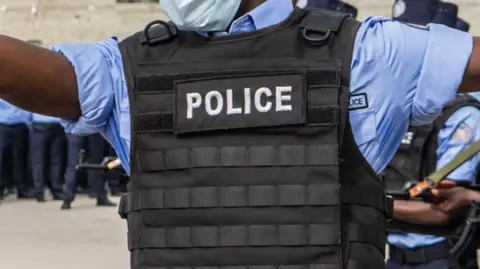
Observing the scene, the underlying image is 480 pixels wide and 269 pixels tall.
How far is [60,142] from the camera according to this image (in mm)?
11766

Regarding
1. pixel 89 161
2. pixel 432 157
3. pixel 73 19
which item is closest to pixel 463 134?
pixel 432 157

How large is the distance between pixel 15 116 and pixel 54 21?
7.99 m

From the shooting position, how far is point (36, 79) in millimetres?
1871

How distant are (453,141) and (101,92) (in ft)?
7.06

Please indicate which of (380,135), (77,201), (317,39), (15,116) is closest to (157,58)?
(317,39)

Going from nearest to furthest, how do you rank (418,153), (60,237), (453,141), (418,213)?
(418,213)
(453,141)
(418,153)
(60,237)

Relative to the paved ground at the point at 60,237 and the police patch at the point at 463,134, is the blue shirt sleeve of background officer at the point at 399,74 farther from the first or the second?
the paved ground at the point at 60,237

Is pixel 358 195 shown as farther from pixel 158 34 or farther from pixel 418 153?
A: pixel 418 153

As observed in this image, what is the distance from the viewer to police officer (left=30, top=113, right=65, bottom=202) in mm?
11602

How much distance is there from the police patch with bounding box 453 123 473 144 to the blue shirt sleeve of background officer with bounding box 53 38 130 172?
203cm

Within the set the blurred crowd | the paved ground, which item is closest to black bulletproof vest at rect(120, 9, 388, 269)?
the paved ground

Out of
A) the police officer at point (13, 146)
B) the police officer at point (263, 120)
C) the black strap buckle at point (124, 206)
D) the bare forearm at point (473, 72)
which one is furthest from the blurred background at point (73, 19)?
the bare forearm at point (473, 72)

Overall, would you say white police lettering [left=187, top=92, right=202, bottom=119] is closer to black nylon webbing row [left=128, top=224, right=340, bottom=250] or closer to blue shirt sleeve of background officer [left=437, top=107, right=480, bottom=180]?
black nylon webbing row [left=128, top=224, right=340, bottom=250]

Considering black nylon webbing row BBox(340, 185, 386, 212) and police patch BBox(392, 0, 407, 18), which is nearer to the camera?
black nylon webbing row BBox(340, 185, 386, 212)
